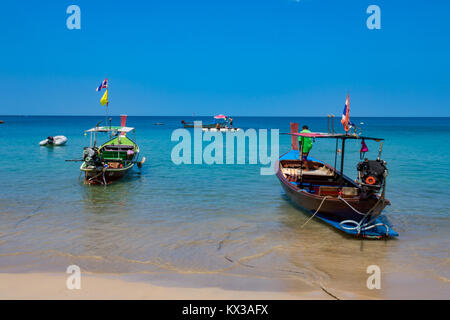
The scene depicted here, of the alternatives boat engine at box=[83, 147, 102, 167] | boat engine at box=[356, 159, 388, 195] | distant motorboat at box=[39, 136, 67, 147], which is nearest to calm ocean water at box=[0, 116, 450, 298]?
boat engine at box=[83, 147, 102, 167]

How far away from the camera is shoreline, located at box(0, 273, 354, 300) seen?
5871mm

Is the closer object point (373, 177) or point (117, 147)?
point (373, 177)

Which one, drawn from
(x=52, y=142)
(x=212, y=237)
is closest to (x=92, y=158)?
(x=212, y=237)

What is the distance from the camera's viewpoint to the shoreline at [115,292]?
5871mm

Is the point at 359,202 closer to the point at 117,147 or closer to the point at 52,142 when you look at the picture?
the point at 117,147

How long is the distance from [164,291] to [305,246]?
170 inches

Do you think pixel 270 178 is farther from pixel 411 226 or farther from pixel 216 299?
pixel 216 299

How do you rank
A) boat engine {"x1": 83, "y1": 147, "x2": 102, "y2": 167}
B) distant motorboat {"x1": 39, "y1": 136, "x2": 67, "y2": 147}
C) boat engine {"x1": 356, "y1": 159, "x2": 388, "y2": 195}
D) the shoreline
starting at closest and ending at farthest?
the shoreline
boat engine {"x1": 356, "y1": 159, "x2": 388, "y2": 195}
boat engine {"x1": 83, "y1": 147, "x2": 102, "y2": 167}
distant motorboat {"x1": 39, "y1": 136, "x2": 67, "y2": 147}

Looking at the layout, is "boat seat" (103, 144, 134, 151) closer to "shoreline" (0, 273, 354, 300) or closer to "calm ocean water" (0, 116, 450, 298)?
"calm ocean water" (0, 116, 450, 298)

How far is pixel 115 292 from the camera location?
19.9ft

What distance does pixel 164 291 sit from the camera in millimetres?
6191

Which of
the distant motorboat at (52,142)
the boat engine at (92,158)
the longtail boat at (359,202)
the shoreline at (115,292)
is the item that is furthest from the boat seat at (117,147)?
the distant motorboat at (52,142)

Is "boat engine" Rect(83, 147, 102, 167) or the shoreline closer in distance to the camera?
the shoreline

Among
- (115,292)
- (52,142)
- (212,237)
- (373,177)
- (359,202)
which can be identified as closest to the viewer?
(115,292)
